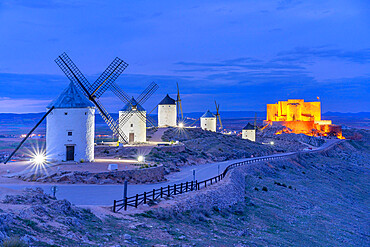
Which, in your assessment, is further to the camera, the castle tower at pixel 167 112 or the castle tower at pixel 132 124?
the castle tower at pixel 167 112

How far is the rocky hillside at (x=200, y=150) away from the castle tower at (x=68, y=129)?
7.94 m

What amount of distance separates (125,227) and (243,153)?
40.8m

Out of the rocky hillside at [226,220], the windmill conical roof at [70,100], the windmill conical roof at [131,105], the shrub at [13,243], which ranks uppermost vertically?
the windmill conical roof at [131,105]

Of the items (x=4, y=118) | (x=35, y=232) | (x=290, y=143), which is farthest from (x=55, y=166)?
(x=4, y=118)

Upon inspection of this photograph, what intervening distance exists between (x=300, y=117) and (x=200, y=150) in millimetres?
62822

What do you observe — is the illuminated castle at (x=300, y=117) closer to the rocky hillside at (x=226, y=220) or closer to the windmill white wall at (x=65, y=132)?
the rocky hillside at (x=226, y=220)

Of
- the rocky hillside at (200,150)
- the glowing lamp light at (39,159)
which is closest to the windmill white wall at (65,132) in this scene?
the glowing lamp light at (39,159)

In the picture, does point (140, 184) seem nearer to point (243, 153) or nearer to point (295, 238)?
point (295, 238)

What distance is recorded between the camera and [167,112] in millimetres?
63375

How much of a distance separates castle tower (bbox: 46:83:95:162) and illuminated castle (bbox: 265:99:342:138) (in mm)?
79288

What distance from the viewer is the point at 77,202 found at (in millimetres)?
17016

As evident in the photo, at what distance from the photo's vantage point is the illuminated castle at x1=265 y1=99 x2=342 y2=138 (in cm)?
9862

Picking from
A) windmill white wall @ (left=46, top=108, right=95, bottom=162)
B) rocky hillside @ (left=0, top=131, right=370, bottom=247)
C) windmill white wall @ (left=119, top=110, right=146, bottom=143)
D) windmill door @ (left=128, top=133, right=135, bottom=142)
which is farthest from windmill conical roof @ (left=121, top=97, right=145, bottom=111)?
windmill white wall @ (left=46, top=108, right=95, bottom=162)

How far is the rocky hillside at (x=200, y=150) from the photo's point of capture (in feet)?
120
